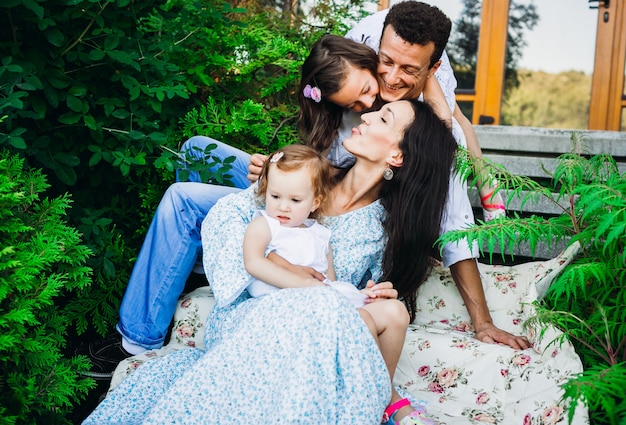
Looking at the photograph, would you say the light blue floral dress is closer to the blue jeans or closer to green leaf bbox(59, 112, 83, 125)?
the blue jeans

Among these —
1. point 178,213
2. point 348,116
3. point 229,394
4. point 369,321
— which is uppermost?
point 348,116

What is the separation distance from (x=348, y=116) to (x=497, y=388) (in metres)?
1.46

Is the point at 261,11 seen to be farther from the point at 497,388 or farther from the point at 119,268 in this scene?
the point at 497,388

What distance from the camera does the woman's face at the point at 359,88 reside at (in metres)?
2.98

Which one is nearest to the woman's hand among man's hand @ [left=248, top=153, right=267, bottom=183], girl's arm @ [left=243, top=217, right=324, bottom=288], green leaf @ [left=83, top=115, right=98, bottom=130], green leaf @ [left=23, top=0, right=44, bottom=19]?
girl's arm @ [left=243, top=217, right=324, bottom=288]

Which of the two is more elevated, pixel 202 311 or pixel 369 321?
pixel 369 321

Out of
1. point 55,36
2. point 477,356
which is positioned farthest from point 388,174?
point 55,36

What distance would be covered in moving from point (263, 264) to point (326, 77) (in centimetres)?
106

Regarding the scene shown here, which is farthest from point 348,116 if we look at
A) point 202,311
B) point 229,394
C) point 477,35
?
point 477,35

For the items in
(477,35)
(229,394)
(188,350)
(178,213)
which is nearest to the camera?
(229,394)

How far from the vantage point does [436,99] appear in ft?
10.1

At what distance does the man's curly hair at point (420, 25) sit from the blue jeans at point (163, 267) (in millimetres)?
1131

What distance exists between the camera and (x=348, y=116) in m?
3.29

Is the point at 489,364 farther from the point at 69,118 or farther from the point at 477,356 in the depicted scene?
the point at 69,118
